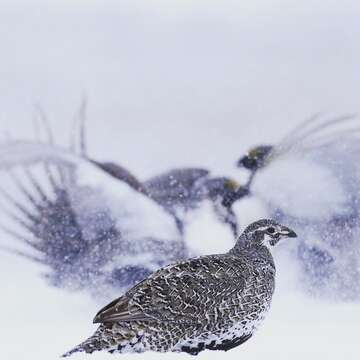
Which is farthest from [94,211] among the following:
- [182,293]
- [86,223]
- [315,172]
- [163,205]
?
[315,172]

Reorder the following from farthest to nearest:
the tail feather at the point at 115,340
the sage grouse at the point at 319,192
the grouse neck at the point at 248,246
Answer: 1. the sage grouse at the point at 319,192
2. the grouse neck at the point at 248,246
3. the tail feather at the point at 115,340

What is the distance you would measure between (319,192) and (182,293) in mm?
424

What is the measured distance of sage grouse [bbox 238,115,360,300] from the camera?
70.1 inches

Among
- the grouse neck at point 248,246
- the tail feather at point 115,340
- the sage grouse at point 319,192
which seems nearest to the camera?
the tail feather at point 115,340

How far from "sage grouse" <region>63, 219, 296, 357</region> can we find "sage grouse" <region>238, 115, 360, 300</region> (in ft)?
0.66

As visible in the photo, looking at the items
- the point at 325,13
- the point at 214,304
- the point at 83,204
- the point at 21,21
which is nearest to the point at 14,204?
the point at 83,204

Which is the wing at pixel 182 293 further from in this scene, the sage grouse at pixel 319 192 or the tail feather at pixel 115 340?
the sage grouse at pixel 319 192

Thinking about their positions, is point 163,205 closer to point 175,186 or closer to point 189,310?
point 175,186

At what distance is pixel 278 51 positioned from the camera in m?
1.86

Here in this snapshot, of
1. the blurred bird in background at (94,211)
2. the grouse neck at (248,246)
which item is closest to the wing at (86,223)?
the blurred bird in background at (94,211)

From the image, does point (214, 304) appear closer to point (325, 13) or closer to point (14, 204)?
point (14, 204)

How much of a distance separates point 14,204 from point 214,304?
51cm

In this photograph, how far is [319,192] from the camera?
1.80 metres

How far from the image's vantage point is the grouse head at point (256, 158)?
1837 mm
